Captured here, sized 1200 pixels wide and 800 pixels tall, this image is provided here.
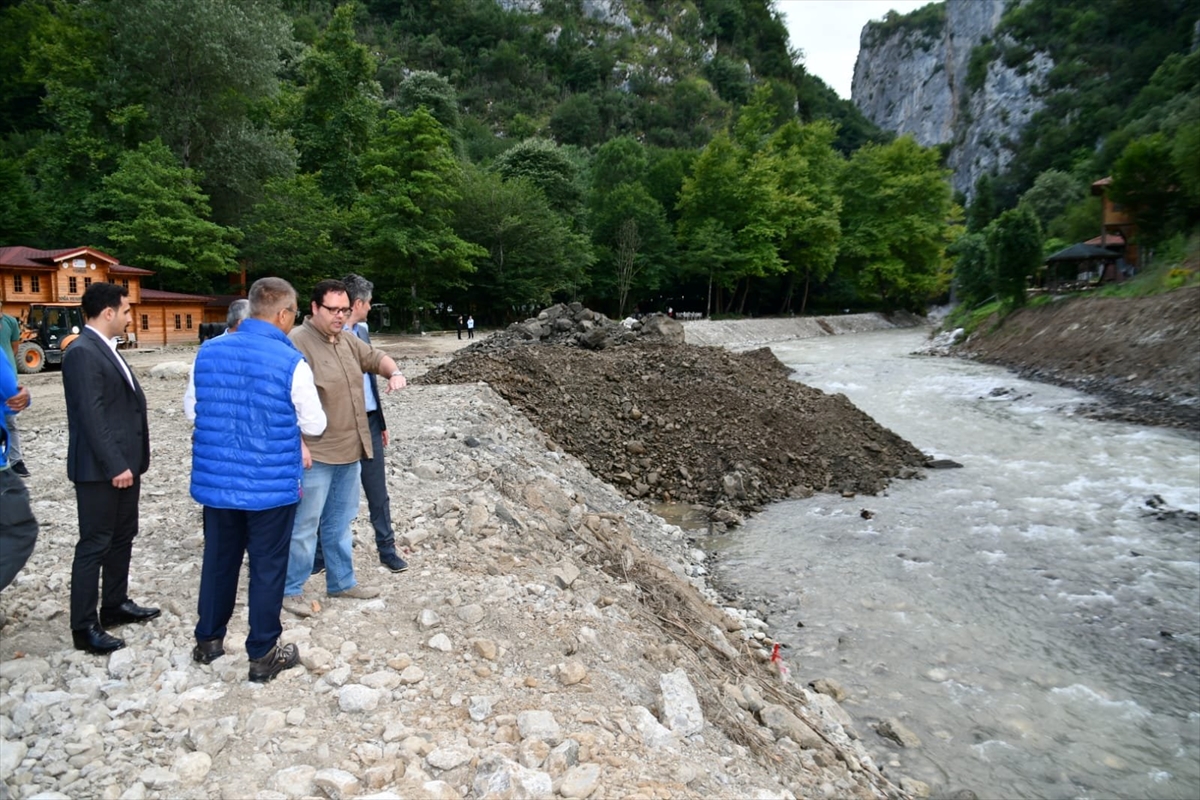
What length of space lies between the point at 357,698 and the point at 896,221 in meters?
55.6

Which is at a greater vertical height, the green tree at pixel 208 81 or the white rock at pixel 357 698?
the green tree at pixel 208 81

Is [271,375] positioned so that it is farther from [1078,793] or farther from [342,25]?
[342,25]

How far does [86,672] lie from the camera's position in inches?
134

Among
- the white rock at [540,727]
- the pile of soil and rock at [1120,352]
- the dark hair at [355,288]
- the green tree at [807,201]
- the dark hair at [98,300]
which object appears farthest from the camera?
the green tree at [807,201]

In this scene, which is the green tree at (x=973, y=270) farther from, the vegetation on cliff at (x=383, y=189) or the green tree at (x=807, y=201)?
the green tree at (x=807, y=201)

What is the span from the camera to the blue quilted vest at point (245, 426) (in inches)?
129

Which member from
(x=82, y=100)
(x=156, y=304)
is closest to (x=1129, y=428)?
(x=156, y=304)

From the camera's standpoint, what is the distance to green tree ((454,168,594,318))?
37.1 metres

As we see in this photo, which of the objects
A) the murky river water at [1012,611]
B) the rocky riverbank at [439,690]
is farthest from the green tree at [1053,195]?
the rocky riverbank at [439,690]

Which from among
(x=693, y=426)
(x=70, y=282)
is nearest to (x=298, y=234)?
(x=70, y=282)

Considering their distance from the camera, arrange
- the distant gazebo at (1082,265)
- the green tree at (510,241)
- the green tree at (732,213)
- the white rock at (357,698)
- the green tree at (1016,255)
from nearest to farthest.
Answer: the white rock at (357,698) < the green tree at (1016,255) < the distant gazebo at (1082,265) < the green tree at (510,241) < the green tree at (732,213)

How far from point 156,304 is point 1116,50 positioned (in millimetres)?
100549

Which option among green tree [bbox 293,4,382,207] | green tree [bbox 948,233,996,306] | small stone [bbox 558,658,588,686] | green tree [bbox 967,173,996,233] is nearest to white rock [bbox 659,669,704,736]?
small stone [bbox 558,658,588,686]

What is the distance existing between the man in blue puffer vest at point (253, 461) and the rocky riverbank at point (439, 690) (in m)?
0.43
